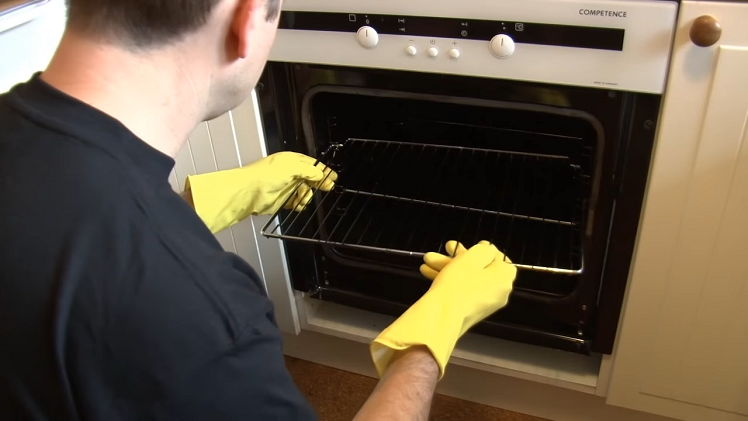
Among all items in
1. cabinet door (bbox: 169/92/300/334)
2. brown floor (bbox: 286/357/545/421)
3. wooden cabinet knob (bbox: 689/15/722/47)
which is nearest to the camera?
wooden cabinet knob (bbox: 689/15/722/47)

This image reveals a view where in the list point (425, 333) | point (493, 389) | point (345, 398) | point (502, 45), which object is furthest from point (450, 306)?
point (345, 398)

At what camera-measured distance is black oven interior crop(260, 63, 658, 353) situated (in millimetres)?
1062

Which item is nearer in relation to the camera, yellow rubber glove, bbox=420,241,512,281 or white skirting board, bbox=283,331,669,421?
yellow rubber glove, bbox=420,241,512,281

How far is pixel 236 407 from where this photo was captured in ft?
2.03

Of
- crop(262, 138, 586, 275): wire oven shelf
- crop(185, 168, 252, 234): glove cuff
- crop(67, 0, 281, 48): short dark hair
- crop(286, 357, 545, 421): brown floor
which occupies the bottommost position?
crop(286, 357, 545, 421): brown floor

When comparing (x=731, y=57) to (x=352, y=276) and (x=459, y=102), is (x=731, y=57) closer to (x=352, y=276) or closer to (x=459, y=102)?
(x=459, y=102)

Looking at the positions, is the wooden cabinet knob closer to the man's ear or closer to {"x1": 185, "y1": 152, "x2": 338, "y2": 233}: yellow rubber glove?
the man's ear

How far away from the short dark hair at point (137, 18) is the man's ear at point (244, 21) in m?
0.04

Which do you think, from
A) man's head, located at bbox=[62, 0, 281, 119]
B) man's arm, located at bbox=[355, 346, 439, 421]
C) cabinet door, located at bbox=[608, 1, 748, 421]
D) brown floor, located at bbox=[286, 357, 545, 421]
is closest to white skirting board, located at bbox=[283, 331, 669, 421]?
brown floor, located at bbox=[286, 357, 545, 421]

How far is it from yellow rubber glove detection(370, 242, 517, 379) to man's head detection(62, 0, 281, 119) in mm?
385

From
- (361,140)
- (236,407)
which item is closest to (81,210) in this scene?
(236,407)

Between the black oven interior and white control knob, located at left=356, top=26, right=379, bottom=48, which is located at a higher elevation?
white control knob, located at left=356, top=26, right=379, bottom=48

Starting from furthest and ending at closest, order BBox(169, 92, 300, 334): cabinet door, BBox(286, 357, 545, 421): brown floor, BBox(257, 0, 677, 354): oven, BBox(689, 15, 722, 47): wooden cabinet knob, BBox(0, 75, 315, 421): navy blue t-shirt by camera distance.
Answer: BBox(286, 357, 545, 421): brown floor, BBox(169, 92, 300, 334): cabinet door, BBox(257, 0, 677, 354): oven, BBox(689, 15, 722, 47): wooden cabinet knob, BBox(0, 75, 315, 421): navy blue t-shirt

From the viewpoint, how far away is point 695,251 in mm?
988
